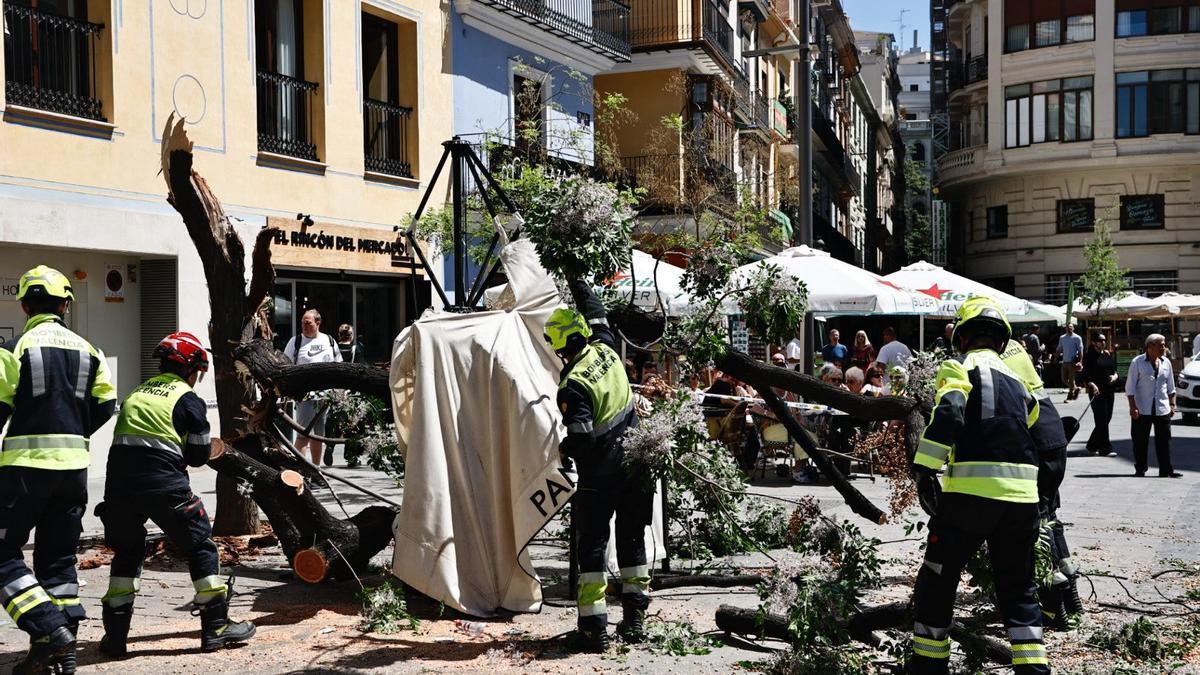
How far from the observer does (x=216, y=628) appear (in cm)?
640

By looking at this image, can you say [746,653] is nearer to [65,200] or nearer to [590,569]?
[590,569]

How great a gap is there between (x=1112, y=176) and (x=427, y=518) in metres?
41.2

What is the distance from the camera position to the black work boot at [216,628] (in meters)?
6.38

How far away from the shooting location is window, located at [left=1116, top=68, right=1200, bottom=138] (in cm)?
4134

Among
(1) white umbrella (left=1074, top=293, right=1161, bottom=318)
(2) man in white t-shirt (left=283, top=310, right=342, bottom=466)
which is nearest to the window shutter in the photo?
(2) man in white t-shirt (left=283, top=310, right=342, bottom=466)

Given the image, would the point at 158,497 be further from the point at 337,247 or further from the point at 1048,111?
the point at 1048,111

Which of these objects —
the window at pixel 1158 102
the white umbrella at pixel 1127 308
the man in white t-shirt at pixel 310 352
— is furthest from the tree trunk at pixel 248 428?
the window at pixel 1158 102

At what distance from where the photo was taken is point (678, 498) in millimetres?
8875

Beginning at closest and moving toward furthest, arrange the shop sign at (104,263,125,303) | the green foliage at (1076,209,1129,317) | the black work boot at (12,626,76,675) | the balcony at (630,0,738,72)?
1. the black work boot at (12,626,76,675)
2. the shop sign at (104,263,125,303)
3. the balcony at (630,0,738,72)
4. the green foliage at (1076,209,1129,317)

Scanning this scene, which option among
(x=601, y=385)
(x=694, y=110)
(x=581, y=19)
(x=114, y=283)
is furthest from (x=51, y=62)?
(x=694, y=110)

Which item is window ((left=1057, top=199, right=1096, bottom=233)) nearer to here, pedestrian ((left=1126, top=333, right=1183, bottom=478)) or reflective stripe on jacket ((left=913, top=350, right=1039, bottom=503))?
pedestrian ((left=1126, top=333, right=1183, bottom=478))

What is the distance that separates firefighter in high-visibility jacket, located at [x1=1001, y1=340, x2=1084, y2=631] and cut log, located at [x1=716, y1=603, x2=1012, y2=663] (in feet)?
1.88

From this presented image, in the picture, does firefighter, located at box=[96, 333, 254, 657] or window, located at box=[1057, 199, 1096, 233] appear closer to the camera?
firefighter, located at box=[96, 333, 254, 657]

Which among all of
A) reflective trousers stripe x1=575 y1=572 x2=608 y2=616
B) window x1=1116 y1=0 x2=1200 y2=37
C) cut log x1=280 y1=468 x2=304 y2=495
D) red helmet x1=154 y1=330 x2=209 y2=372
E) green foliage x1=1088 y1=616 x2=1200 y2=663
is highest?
window x1=1116 y1=0 x2=1200 y2=37
